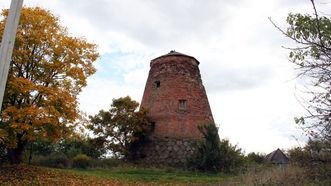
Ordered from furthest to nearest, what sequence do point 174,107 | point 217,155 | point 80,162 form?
point 174,107, point 80,162, point 217,155

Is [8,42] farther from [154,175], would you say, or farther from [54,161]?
[54,161]

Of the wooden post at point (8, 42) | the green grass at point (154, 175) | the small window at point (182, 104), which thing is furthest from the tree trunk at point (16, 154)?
the wooden post at point (8, 42)

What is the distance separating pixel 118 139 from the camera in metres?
23.1

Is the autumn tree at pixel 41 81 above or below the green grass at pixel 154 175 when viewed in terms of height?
above

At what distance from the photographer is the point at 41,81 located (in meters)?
15.9

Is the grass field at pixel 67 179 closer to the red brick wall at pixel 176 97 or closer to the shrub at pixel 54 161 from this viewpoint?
the shrub at pixel 54 161

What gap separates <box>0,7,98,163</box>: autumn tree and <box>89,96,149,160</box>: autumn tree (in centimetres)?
675

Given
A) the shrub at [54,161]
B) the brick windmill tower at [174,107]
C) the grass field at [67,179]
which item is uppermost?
the brick windmill tower at [174,107]

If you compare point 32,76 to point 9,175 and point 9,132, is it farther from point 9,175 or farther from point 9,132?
point 9,175

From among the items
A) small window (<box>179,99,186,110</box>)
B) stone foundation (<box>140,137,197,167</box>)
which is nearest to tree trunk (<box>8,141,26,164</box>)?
stone foundation (<box>140,137,197,167</box>)

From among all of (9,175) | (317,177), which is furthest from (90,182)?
(317,177)

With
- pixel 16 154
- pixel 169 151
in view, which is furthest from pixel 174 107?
pixel 16 154

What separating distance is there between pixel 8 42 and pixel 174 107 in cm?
2101

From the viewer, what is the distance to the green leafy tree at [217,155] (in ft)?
65.2
